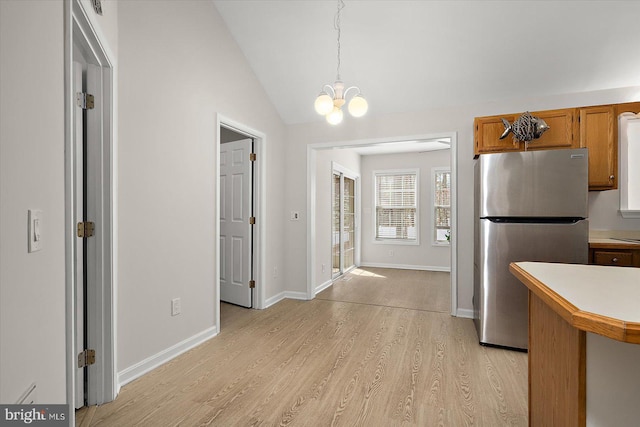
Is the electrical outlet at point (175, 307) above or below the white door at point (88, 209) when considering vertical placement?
below

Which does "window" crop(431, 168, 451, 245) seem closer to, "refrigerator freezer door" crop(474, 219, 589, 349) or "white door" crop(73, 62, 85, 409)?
"refrigerator freezer door" crop(474, 219, 589, 349)

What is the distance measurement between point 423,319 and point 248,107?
3.09 metres

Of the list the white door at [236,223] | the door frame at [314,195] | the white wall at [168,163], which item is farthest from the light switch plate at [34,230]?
the door frame at [314,195]

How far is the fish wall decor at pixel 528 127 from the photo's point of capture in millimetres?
2883

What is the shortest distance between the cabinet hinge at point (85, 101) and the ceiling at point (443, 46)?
182cm

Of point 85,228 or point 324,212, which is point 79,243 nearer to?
point 85,228

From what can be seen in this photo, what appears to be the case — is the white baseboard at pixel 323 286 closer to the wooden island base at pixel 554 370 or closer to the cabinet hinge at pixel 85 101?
the wooden island base at pixel 554 370

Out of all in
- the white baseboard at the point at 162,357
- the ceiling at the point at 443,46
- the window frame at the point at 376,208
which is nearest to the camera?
the white baseboard at the point at 162,357

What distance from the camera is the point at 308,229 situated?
432 centimetres

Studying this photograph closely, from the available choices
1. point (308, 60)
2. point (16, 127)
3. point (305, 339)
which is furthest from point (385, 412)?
point (308, 60)

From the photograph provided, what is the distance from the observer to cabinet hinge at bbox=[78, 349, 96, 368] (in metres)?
1.92

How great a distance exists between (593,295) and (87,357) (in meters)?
2.53

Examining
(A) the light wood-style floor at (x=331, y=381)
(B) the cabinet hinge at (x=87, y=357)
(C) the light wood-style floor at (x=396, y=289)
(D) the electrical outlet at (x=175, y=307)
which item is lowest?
(C) the light wood-style floor at (x=396, y=289)

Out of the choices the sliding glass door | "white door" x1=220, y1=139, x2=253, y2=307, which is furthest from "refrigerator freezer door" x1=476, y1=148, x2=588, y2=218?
the sliding glass door
